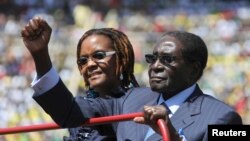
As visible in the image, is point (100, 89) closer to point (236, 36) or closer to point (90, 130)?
point (90, 130)

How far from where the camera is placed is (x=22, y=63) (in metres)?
11.1

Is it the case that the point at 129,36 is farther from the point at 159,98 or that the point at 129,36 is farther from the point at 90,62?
the point at 159,98

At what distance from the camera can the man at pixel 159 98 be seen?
3.00 metres

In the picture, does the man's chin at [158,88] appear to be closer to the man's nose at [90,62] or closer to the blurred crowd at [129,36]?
the man's nose at [90,62]

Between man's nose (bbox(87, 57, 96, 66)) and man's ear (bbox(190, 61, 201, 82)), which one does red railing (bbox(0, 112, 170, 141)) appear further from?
man's nose (bbox(87, 57, 96, 66))

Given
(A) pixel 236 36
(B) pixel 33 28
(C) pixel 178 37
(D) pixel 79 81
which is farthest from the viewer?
(A) pixel 236 36

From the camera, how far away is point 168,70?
343 centimetres

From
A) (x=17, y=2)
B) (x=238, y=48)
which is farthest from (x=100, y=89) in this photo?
(x=17, y=2)

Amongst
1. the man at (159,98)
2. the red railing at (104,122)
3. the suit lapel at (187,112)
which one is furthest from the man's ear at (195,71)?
the red railing at (104,122)

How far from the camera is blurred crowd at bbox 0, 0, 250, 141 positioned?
10.5 m

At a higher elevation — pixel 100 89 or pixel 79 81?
pixel 100 89

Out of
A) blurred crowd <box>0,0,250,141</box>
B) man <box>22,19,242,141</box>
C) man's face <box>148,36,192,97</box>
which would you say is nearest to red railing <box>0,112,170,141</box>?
man <box>22,19,242,141</box>

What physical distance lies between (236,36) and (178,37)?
797 cm

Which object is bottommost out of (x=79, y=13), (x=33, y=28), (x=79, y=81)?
(x=79, y=81)
